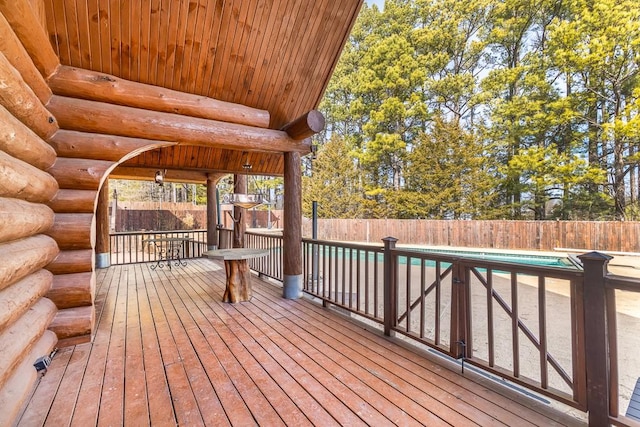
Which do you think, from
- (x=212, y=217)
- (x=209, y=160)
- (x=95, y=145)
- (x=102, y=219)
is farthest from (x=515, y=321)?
(x=102, y=219)

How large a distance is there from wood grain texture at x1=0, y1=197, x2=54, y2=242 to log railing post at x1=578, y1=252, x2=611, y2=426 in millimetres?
3460

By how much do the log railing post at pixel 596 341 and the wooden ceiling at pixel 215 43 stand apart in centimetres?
398

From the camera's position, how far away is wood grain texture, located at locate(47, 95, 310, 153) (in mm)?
3117

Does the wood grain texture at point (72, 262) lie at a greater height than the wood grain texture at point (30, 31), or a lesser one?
lesser

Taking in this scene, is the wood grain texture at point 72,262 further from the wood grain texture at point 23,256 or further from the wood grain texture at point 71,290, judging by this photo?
the wood grain texture at point 23,256

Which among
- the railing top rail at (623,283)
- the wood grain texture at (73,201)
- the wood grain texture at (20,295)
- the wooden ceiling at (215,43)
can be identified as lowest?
the wood grain texture at (20,295)

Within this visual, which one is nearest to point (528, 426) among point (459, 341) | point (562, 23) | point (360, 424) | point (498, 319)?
point (459, 341)

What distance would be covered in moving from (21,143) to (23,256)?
0.84 m

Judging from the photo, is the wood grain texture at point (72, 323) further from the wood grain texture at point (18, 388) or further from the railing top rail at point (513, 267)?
the railing top rail at point (513, 267)

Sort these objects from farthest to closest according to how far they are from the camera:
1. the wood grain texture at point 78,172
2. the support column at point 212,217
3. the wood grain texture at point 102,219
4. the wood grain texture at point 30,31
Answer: the support column at point 212,217 → the wood grain texture at point 102,219 → the wood grain texture at point 78,172 → the wood grain texture at point 30,31

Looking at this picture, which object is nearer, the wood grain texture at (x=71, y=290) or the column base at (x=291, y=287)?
the wood grain texture at (x=71, y=290)

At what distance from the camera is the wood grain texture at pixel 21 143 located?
1.82 meters

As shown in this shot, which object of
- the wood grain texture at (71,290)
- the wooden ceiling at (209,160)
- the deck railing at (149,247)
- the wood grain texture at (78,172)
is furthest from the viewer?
the deck railing at (149,247)

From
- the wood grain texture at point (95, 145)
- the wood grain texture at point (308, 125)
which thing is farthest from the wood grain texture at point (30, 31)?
the wood grain texture at point (308, 125)
